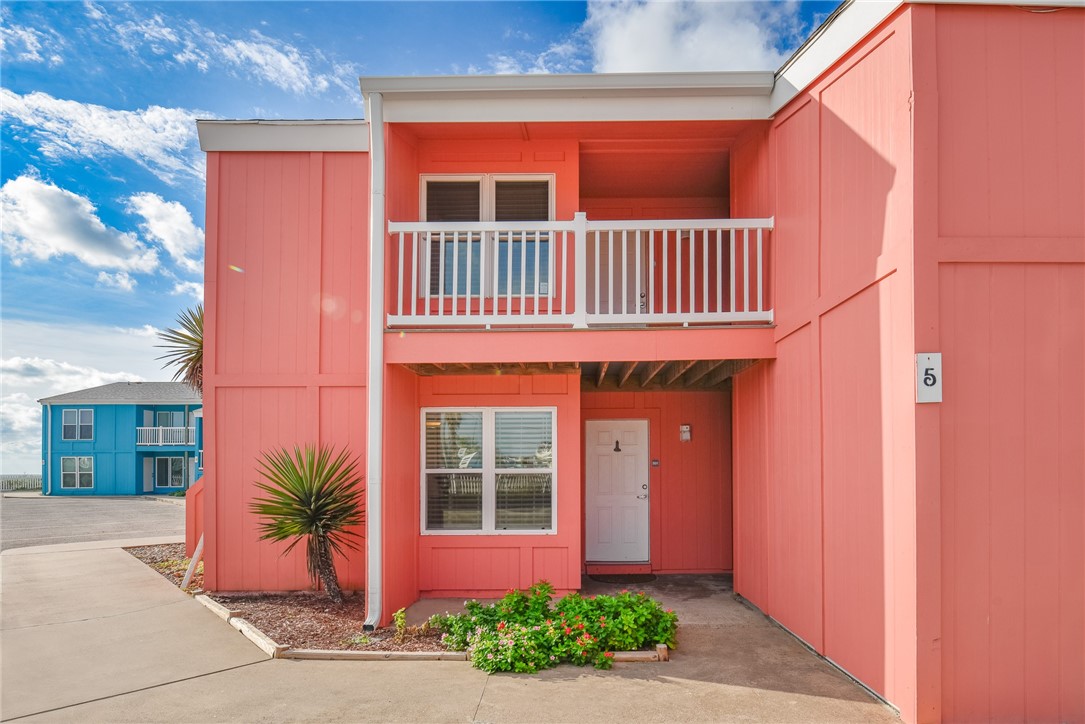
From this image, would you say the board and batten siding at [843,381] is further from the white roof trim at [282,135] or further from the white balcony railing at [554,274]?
the white roof trim at [282,135]

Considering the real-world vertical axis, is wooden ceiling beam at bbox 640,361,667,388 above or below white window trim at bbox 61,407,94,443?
above

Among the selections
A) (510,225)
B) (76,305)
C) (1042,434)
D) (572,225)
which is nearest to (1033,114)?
(1042,434)

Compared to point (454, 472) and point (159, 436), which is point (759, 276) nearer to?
point (454, 472)

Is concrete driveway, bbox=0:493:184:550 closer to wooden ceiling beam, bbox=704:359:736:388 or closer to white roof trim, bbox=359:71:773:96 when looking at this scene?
white roof trim, bbox=359:71:773:96

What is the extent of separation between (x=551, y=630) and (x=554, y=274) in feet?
11.9

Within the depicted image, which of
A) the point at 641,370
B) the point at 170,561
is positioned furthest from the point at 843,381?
the point at 170,561

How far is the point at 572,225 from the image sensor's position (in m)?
6.41

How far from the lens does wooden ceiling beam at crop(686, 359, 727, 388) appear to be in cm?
709

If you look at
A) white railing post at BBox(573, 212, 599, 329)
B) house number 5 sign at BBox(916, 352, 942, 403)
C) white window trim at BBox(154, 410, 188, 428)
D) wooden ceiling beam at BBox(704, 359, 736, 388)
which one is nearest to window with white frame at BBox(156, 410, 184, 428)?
white window trim at BBox(154, 410, 188, 428)

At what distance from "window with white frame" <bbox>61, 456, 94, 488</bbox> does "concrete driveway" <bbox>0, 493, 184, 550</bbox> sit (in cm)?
135

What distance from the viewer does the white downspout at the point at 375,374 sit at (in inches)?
240

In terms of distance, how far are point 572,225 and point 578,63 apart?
2.12 metres

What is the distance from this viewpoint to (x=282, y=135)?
754 centimetres

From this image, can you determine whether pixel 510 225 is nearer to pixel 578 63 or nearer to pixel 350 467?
pixel 578 63
